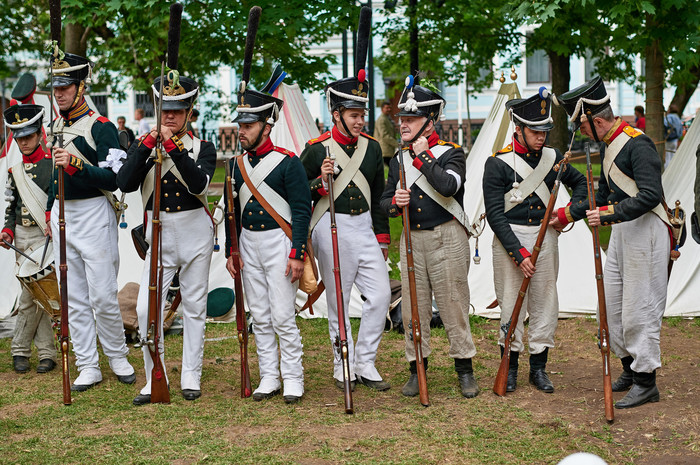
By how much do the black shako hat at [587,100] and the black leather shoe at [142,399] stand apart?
342 cm

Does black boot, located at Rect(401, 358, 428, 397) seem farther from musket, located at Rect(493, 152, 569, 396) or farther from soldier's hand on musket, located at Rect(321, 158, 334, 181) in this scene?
soldier's hand on musket, located at Rect(321, 158, 334, 181)

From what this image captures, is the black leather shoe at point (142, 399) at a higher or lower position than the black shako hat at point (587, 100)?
lower

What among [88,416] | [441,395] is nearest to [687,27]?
[441,395]

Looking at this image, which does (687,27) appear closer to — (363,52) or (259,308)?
(363,52)

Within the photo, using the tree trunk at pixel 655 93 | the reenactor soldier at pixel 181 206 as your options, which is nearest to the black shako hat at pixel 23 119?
the reenactor soldier at pixel 181 206

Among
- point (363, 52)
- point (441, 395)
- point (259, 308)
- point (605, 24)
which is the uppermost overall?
point (605, 24)

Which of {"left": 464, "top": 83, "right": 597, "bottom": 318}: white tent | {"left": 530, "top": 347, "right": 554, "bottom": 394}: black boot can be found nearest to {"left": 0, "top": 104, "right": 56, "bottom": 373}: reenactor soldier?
{"left": 530, "top": 347, "right": 554, "bottom": 394}: black boot

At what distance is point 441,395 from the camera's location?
20.1 ft

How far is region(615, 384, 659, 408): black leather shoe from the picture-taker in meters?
5.73

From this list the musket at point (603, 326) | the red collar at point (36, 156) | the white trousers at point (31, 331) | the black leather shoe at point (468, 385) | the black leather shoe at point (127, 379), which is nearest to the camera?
the musket at point (603, 326)

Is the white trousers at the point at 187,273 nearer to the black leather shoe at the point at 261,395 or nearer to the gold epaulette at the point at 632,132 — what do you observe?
the black leather shoe at the point at 261,395

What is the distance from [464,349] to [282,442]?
156cm

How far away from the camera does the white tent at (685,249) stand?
8.77 meters

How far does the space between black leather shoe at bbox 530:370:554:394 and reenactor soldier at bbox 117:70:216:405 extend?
2372 millimetres
